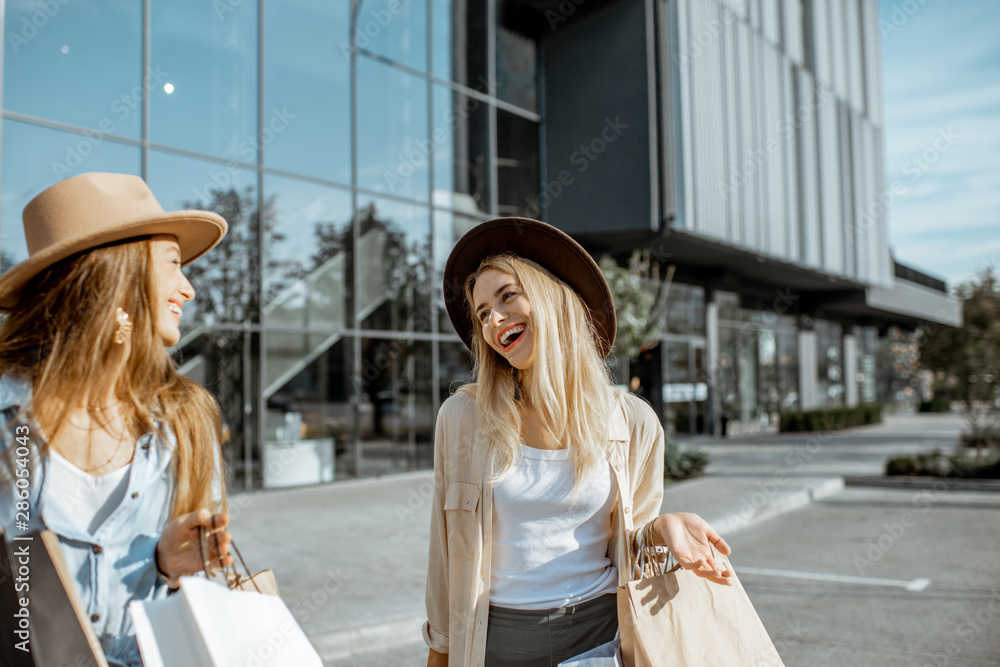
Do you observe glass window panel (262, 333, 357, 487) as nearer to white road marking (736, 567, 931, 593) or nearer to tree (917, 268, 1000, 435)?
white road marking (736, 567, 931, 593)

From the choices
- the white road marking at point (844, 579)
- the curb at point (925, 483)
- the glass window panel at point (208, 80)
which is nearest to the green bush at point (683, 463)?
the curb at point (925, 483)

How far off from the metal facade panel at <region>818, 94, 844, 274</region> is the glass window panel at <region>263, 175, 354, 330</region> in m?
16.0

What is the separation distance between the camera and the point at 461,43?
16.2 metres

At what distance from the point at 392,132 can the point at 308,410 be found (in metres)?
5.57

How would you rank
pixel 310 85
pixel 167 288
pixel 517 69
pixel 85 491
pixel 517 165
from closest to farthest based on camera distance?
pixel 85 491 < pixel 167 288 < pixel 310 85 < pixel 517 165 < pixel 517 69

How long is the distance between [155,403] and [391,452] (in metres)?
13.2

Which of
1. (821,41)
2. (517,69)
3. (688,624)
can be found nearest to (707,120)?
(517,69)

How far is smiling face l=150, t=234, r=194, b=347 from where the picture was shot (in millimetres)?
1486

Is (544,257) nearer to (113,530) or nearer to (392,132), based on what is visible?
(113,530)

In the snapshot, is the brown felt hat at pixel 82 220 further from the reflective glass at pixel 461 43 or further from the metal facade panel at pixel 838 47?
the metal facade panel at pixel 838 47

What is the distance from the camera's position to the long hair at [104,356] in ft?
4.51

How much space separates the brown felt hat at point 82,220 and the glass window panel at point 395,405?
12.5 m

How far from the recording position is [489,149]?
16.4m

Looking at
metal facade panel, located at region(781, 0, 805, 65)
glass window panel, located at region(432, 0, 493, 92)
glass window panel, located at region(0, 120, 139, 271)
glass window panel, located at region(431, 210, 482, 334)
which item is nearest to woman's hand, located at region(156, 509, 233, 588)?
glass window panel, located at region(0, 120, 139, 271)
